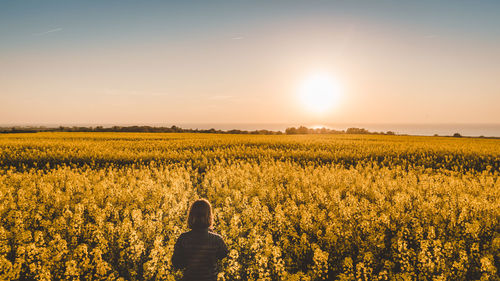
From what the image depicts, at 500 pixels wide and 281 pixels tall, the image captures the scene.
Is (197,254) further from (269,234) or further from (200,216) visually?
(269,234)

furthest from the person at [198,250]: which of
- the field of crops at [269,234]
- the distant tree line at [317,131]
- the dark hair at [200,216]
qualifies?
the distant tree line at [317,131]

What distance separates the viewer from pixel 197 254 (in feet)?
13.7

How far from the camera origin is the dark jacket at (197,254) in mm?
4180

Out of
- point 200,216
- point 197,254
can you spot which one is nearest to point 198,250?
point 197,254

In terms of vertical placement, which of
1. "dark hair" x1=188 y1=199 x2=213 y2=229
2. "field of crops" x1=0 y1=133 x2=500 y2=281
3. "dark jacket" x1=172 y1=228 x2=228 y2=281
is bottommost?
"field of crops" x1=0 y1=133 x2=500 y2=281

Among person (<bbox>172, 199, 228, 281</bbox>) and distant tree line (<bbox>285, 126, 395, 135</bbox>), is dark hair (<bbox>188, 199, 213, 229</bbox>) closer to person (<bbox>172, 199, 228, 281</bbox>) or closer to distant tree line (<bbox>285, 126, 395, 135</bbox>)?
person (<bbox>172, 199, 228, 281</bbox>)

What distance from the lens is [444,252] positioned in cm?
583

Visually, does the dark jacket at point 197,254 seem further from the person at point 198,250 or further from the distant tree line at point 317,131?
the distant tree line at point 317,131

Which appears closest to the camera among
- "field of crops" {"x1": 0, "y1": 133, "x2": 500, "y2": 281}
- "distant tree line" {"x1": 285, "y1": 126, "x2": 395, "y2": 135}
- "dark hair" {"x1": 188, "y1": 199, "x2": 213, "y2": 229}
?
"dark hair" {"x1": 188, "y1": 199, "x2": 213, "y2": 229}

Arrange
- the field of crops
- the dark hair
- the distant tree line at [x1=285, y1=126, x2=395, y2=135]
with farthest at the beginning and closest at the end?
the distant tree line at [x1=285, y1=126, x2=395, y2=135], the field of crops, the dark hair

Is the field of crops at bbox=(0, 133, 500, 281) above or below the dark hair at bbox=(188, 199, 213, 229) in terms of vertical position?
below

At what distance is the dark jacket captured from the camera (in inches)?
165

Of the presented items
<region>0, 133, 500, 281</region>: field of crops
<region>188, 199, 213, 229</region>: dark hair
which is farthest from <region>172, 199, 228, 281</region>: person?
<region>0, 133, 500, 281</region>: field of crops

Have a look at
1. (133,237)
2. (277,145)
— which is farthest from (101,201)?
(277,145)
